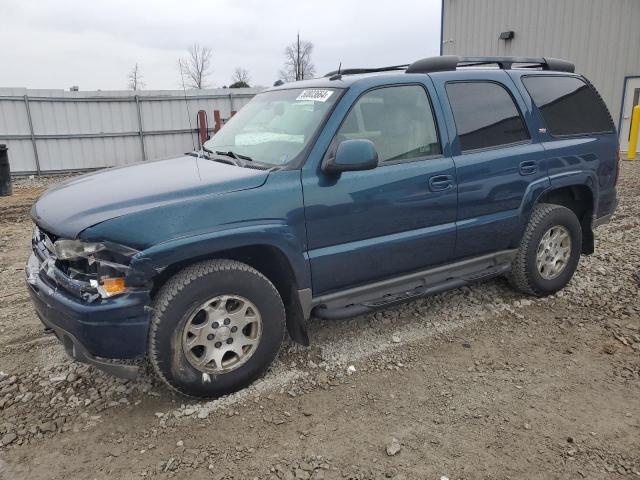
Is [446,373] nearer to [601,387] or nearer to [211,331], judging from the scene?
[601,387]

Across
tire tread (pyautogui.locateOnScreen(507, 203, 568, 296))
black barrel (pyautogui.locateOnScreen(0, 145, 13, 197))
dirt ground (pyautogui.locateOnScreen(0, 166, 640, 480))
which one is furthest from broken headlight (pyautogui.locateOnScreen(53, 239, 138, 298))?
black barrel (pyautogui.locateOnScreen(0, 145, 13, 197))

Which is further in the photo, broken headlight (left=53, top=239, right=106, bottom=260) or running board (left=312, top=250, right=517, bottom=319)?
running board (left=312, top=250, right=517, bottom=319)

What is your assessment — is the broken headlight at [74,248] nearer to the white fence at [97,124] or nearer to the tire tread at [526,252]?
the tire tread at [526,252]

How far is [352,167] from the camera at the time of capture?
3.04 meters

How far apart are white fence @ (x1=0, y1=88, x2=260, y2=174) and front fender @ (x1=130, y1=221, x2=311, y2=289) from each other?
11029 mm

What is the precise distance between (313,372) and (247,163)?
1468 mm

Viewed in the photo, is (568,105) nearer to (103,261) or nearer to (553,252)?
(553,252)

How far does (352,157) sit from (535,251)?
2.12m

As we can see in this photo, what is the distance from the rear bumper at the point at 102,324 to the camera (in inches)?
104

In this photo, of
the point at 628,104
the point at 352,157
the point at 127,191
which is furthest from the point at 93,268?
the point at 628,104

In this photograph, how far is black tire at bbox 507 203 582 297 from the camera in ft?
13.8

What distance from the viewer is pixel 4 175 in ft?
35.9

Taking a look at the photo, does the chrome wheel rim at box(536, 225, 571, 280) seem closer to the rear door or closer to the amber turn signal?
the rear door

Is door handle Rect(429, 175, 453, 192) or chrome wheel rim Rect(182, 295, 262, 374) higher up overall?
door handle Rect(429, 175, 453, 192)
